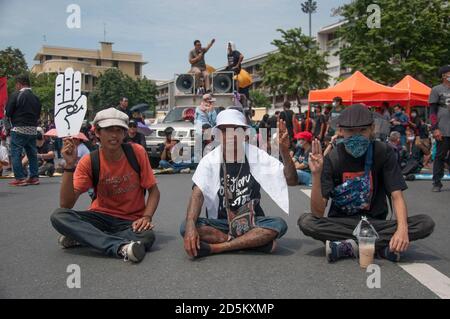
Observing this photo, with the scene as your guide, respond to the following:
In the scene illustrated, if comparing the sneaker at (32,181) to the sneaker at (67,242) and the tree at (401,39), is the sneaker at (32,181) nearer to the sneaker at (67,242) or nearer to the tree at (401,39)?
the sneaker at (67,242)

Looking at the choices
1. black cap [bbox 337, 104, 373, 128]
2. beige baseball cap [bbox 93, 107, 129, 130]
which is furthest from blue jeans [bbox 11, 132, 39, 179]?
black cap [bbox 337, 104, 373, 128]

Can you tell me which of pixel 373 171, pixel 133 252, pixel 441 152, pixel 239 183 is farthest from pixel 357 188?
pixel 441 152

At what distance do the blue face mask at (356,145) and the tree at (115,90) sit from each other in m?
46.1

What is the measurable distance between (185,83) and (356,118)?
11.5 meters

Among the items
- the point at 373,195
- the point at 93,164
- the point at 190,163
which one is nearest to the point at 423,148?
the point at 190,163

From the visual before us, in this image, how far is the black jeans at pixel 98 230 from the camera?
184 inches

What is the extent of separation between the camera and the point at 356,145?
14.6ft

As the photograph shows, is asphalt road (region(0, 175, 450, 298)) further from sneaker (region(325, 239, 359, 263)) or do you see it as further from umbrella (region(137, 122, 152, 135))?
umbrella (region(137, 122, 152, 135))

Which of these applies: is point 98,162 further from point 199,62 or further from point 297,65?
point 297,65

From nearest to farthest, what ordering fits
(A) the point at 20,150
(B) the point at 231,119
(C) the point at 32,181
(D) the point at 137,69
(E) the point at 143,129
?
1. (B) the point at 231,119
2. (A) the point at 20,150
3. (C) the point at 32,181
4. (E) the point at 143,129
5. (D) the point at 137,69

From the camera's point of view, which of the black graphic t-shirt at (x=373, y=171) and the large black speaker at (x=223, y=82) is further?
the large black speaker at (x=223, y=82)

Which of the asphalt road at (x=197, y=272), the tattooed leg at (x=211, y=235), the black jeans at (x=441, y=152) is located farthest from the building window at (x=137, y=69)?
the tattooed leg at (x=211, y=235)

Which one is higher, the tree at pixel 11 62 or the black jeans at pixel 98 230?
the tree at pixel 11 62

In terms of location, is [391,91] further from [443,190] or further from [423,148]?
[443,190]
